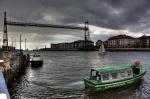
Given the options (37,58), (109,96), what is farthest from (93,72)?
(37,58)

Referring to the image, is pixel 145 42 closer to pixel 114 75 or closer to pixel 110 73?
pixel 114 75

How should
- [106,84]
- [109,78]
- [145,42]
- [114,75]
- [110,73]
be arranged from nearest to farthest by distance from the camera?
[106,84] < [109,78] < [110,73] < [114,75] < [145,42]

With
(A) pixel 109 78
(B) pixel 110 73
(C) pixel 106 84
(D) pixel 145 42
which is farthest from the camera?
(D) pixel 145 42

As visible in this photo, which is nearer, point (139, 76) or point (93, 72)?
point (93, 72)

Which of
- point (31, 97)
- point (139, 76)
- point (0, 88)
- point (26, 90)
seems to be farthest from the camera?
point (139, 76)

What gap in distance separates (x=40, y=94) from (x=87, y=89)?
16.5 feet

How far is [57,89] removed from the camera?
1997cm

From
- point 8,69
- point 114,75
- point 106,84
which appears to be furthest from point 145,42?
point 8,69

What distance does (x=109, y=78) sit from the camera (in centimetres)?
1902

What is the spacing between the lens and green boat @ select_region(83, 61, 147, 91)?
18.2 metres

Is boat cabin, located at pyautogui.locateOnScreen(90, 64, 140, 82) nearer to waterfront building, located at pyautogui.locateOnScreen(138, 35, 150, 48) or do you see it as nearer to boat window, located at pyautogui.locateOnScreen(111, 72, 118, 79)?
boat window, located at pyautogui.locateOnScreen(111, 72, 118, 79)

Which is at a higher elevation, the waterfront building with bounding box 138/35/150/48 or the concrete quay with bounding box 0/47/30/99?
the waterfront building with bounding box 138/35/150/48

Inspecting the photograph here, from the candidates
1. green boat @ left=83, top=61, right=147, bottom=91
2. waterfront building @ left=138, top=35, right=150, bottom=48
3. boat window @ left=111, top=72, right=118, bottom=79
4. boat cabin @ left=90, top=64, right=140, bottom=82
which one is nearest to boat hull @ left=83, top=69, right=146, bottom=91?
green boat @ left=83, top=61, right=147, bottom=91

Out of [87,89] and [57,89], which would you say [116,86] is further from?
[57,89]
